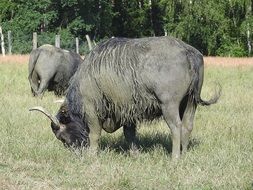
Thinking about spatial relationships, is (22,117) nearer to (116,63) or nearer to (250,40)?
(116,63)

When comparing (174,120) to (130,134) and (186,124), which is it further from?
(130,134)

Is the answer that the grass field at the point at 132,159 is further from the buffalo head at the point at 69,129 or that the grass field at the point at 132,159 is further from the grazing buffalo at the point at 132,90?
the grazing buffalo at the point at 132,90

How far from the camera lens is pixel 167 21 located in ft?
167

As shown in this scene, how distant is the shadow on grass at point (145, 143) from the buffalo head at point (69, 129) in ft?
1.59

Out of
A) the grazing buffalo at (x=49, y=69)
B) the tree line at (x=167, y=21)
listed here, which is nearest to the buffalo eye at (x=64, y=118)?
the grazing buffalo at (x=49, y=69)

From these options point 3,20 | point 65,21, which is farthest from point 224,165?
point 3,20

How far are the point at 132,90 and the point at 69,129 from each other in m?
1.21

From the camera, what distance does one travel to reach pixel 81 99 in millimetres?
7664

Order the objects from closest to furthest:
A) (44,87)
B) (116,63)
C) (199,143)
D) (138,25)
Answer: (116,63)
(199,143)
(44,87)
(138,25)

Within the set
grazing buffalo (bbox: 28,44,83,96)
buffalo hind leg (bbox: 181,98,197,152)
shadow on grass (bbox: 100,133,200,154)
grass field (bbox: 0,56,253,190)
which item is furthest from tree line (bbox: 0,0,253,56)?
buffalo hind leg (bbox: 181,98,197,152)

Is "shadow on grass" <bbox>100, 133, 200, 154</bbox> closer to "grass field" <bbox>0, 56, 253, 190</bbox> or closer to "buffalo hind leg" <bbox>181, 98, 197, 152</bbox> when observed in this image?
"grass field" <bbox>0, 56, 253, 190</bbox>

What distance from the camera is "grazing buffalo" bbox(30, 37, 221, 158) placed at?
7.19 meters

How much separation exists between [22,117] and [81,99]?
10.3ft

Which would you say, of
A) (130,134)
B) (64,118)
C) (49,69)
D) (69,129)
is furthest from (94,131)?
(49,69)
